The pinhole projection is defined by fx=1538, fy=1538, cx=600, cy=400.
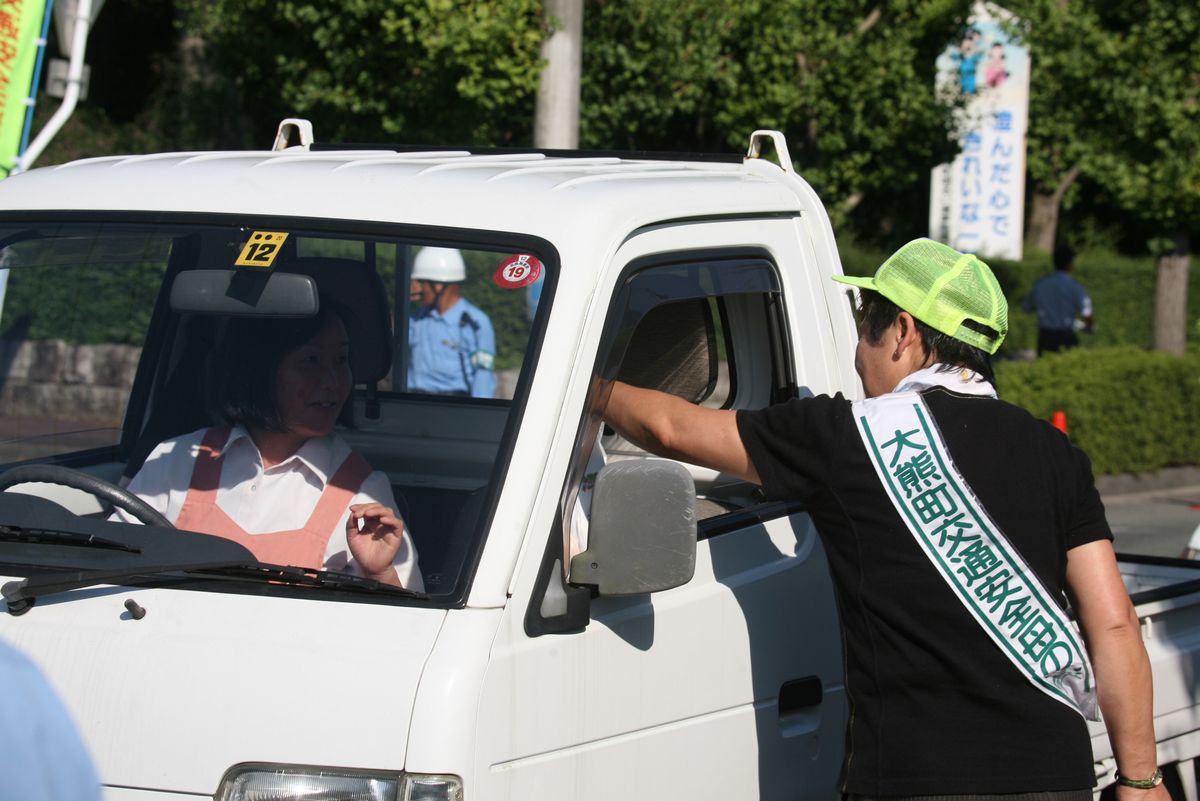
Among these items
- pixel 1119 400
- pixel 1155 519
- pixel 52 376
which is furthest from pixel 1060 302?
pixel 52 376

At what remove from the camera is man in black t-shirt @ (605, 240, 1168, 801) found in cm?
274

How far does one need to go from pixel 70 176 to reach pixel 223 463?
2.31ft

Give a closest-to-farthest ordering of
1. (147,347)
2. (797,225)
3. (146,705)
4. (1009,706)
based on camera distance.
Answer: (146,705)
(1009,706)
(797,225)
(147,347)

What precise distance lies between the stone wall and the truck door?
1.09 meters

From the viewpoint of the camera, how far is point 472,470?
9.25 ft

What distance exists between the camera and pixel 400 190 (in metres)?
2.97

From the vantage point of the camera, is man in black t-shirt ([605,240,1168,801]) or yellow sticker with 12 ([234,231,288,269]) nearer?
man in black t-shirt ([605,240,1168,801])

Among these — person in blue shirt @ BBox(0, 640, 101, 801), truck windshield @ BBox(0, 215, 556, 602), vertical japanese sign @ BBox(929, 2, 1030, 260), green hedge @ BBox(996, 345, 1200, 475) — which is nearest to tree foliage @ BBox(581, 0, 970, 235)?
green hedge @ BBox(996, 345, 1200, 475)

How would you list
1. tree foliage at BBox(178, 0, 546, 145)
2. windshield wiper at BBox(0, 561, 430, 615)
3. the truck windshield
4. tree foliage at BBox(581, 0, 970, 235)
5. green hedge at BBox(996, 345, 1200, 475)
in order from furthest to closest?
tree foliage at BBox(581, 0, 970, 235)
green hedge at BBox(996, 345, 1200, 475)
tree foliage at BBox(178, 0, 546, 145)
the truck windshield
windshield wiper at BBox(0, 561, 430, 615)

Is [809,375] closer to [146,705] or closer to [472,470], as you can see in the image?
[472,470]

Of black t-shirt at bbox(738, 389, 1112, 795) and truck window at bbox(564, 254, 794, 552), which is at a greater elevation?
truck window at bbox(564, 254, 794, 552)

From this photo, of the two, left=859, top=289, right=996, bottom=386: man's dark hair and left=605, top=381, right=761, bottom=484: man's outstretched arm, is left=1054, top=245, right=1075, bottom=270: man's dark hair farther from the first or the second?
left=605, top=381, right=761, bottom=484: man's outstretched arm

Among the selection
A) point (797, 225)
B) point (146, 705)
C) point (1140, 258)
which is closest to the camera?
point (146, 705)

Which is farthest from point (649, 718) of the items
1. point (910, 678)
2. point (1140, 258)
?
point (1140, 258)
